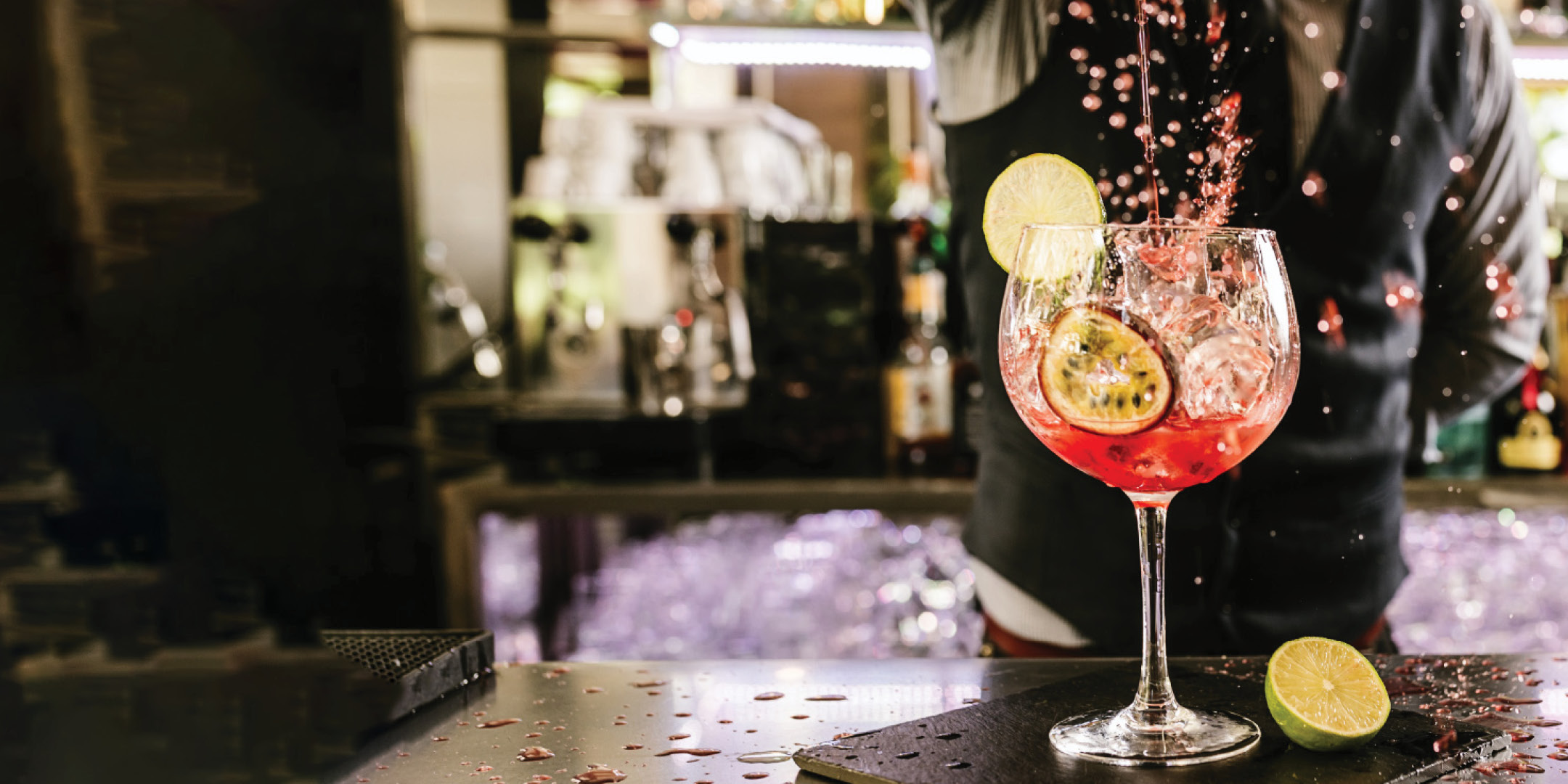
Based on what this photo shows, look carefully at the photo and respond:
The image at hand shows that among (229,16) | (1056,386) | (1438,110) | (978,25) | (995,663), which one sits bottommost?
(995,663)

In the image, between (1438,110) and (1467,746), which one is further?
(1438,110)

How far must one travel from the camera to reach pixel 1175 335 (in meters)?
0.60

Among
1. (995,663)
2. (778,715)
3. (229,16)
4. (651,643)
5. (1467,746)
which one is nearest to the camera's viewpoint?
(1467,746)

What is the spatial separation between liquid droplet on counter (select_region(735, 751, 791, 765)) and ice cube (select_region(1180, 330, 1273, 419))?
291 mm

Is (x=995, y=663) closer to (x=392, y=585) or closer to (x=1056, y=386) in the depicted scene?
(x=1056, y=386)

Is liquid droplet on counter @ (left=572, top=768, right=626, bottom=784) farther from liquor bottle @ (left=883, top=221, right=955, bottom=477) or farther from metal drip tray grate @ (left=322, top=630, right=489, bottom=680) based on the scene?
liquor bottle @ (left=883, top=221, right=955, bottom=477)

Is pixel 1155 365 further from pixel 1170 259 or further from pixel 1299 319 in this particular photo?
pixel 1299 319

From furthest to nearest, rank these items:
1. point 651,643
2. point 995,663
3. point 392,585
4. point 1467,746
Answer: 1. point 392,585
2. point 651,643
3. point 995,663
4. point 1467,746

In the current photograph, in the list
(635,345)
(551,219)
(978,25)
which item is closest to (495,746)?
(978,25)

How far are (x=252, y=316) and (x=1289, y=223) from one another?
5.07ft

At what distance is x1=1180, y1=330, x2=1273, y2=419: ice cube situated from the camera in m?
0.61

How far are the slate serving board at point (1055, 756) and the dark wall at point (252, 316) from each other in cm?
111

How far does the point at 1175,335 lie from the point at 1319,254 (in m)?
0.50

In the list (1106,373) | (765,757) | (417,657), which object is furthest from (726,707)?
(1106,373)
